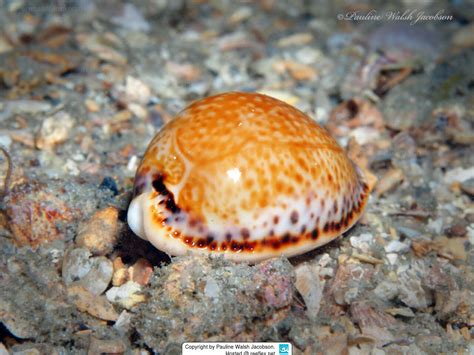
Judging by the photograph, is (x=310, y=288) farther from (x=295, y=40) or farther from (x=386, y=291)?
(x=295, y=40)

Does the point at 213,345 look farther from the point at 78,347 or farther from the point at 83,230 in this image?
the point at 83,230

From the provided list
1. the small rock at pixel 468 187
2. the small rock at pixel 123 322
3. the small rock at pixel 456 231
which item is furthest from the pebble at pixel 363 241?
the small rock at pixel 123 322

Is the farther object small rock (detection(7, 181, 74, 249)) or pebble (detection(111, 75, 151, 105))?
pebble (detection(111, 75, 151, 105))

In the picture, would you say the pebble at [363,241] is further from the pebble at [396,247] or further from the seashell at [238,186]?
the seashell at [238,186]

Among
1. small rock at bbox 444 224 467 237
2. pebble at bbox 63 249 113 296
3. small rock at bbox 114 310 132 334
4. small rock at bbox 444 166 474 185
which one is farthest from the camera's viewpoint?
small rock at bbox 444 166 474 185

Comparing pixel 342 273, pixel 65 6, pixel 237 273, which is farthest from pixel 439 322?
pixel 65 6

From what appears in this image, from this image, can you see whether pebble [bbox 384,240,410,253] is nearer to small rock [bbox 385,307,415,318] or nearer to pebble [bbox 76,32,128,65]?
small rock [bbox 385,307,415,318]

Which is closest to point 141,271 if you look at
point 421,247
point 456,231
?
point 421,247

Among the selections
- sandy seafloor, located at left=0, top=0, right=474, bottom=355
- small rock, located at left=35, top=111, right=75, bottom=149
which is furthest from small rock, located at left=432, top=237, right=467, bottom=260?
small rock, located at left=35, top=111, right=75, bottom=149
